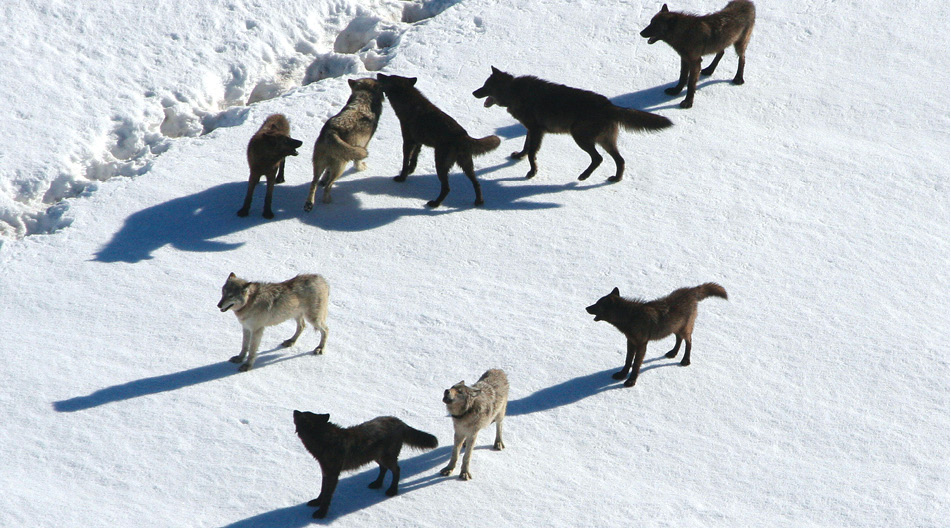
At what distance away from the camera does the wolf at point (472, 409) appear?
8625 millimetres

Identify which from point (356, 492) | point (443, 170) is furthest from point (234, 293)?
point (443, 170)

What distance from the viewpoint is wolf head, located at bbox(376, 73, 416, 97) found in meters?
14.0

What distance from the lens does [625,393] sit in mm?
10375

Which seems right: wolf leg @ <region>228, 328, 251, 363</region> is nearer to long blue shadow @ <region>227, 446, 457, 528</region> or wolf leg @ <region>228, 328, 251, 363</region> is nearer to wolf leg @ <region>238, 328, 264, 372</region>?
wolf leg @ <region>238, 328, 264, 372</region>

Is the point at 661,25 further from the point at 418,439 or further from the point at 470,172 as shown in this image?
the point at 418,439

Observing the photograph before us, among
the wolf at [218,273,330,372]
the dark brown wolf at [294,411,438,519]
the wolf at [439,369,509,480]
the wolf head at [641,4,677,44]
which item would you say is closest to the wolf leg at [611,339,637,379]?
the wolf at [439,369,509,480]

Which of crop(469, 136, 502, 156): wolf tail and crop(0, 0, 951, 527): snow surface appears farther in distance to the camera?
crop(469, 136, 502, 156): wolf tail

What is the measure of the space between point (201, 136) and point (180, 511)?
25.5ft

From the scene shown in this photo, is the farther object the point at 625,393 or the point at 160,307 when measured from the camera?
the point at 160,307

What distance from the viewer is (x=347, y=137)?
13219 millimetres

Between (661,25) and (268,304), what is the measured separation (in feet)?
28.4

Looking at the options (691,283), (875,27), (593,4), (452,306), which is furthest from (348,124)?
(875,27)

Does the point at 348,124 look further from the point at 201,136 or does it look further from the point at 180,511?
the point at 180,511

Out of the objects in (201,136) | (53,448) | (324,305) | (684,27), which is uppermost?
(684,27)
